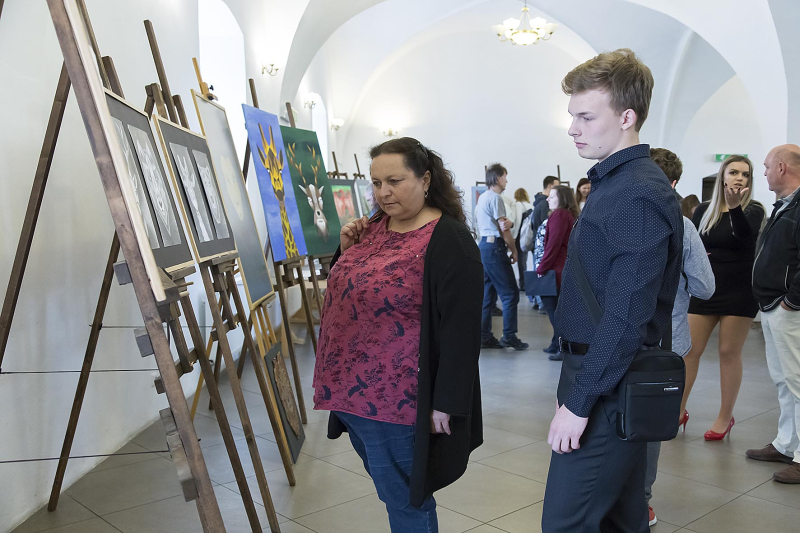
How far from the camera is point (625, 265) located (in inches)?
58.9

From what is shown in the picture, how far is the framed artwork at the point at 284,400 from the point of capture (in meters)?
3.59

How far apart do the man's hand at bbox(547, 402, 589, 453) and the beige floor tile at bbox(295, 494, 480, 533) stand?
4.66 ft

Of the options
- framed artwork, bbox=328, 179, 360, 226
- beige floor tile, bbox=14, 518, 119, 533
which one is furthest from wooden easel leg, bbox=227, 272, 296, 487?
framed artwork, bbox=328, 179, 360, 226

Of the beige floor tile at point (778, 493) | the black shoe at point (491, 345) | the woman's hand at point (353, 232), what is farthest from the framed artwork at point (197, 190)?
the black shoe at point (491, 345)

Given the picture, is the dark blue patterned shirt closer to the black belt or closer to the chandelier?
the black belt

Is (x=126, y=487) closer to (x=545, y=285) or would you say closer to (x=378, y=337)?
(x=378, y=337)

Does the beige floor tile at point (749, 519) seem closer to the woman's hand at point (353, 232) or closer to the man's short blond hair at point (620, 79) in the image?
the woman's hand at point (353, 232)

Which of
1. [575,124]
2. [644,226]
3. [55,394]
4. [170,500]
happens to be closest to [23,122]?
[55,394]

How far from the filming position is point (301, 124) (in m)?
10.5

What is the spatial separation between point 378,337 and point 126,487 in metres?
2.03

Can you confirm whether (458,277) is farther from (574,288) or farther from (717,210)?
(717,210)

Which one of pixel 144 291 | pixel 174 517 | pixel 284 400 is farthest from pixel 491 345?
pixel 144 291

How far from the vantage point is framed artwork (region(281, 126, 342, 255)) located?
470 centimetres

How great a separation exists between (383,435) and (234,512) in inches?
54.5
